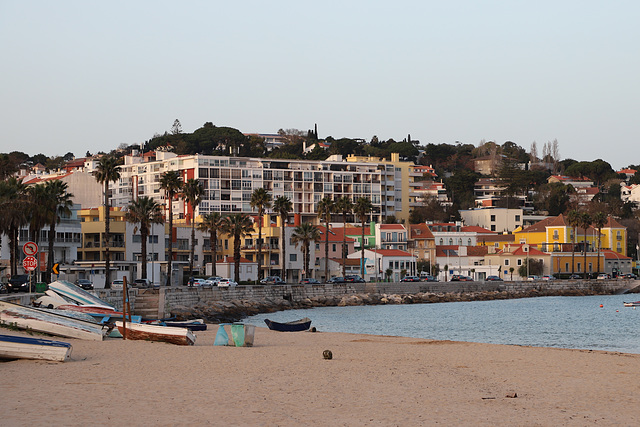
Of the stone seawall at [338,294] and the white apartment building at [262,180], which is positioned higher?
the white apartment building at [262,180]

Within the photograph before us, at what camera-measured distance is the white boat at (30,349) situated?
813 inches

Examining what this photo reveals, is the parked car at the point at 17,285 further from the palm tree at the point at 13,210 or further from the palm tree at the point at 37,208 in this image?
the palm tree at the point at 37,208

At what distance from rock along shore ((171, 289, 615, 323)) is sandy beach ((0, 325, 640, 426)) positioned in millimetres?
30573

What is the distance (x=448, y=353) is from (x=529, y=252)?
98.3 metres

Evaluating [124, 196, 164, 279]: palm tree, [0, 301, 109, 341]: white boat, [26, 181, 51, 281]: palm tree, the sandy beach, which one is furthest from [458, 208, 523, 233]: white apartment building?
[0, 301, 109, 341]: white boat

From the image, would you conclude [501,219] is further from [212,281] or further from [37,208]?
[37,208]

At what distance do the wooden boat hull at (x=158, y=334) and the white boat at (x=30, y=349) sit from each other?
826 centimetres

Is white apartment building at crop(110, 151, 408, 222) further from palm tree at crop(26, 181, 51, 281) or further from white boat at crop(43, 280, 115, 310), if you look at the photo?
white boat at crop(43, 280, 115, 310)

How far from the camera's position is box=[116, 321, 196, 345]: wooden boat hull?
29.6 meters

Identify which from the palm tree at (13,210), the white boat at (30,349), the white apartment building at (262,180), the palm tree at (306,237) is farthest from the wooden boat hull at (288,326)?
the white apartment building at (262,180)

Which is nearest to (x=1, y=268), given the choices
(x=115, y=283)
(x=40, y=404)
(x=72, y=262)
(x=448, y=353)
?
(x=115, y=283)

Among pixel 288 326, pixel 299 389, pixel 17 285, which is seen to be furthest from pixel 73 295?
pixel 299 389

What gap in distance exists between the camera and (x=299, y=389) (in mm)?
18891

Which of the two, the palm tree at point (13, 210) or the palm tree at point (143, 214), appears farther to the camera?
the palm tree at point (143, 214)
